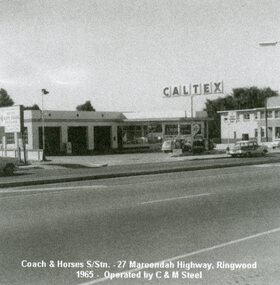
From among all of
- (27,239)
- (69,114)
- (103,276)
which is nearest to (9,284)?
(103,276)

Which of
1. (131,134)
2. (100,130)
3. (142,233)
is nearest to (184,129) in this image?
(131,134)

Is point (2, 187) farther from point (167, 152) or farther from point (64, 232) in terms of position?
point (167, 152)

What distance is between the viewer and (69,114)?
2096 inches

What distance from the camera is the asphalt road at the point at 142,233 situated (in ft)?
22.0

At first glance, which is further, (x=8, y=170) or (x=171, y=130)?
(x=171, y=130)

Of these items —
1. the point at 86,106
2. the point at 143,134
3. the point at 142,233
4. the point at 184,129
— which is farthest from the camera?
the point at 86,106

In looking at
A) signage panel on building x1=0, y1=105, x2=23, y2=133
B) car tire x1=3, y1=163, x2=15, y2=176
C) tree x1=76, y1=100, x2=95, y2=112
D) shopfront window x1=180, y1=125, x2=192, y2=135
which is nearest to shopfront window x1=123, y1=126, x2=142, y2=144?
shopfront window x1=180, y1=125, x2=192, y2=135

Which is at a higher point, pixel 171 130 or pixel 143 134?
pixel 171 130

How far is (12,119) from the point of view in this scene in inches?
1398

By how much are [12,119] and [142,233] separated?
2770cm

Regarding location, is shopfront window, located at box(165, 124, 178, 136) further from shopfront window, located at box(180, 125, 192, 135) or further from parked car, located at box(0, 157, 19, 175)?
parked car, located at box(0, 157, 19, 175)

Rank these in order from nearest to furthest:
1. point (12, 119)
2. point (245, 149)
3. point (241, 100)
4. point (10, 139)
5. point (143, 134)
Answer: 1. point (12, 119)
2. point (245, 149)
3. point (10, 139)
4. point (143, 134)
5. point (241, 100)

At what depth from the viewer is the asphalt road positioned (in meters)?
6.71

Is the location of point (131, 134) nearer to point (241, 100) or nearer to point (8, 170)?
point (8, 170)
